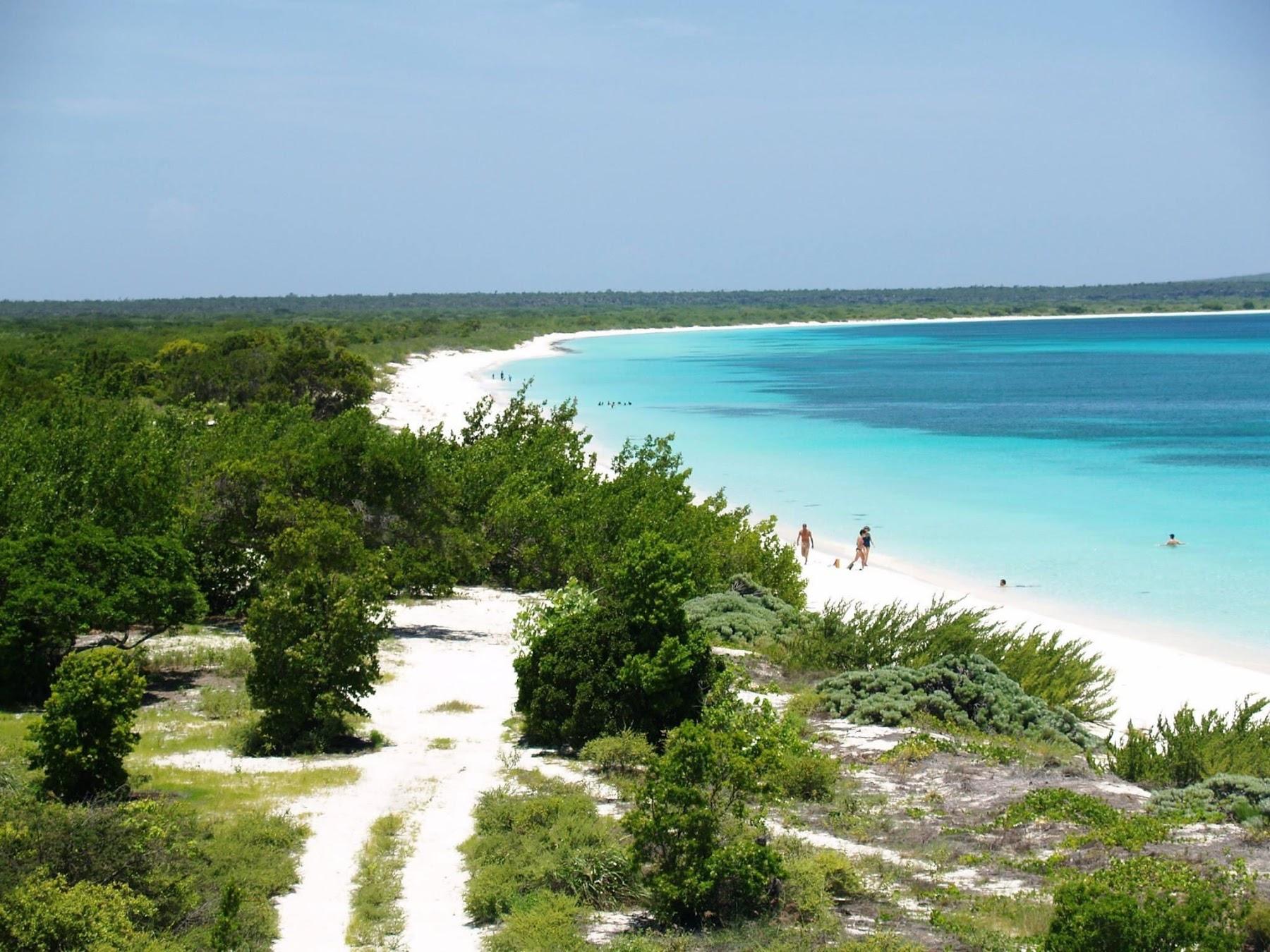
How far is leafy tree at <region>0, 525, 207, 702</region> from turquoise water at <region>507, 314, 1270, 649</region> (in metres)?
17.4

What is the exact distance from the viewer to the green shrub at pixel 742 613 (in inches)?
755

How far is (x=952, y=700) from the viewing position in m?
15.0

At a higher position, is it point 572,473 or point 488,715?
point 572,473

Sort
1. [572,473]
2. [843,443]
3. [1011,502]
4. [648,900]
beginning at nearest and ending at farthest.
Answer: [648,900]
[572,473]
[1011,502]
[843,443]

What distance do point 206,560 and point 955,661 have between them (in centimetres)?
1150

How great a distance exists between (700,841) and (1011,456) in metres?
42.6

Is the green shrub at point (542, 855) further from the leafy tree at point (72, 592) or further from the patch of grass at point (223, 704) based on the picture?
the leafy tree at point (72, 592)

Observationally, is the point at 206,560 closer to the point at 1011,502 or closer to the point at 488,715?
the point at 488,715

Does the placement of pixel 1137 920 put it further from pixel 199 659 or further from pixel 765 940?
pixel 199 659

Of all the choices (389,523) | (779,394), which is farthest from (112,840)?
(779,394)

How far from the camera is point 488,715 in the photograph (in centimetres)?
1535

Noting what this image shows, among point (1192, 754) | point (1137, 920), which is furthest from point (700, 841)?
point (1192, 754)

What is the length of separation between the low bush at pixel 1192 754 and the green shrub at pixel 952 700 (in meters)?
1.53

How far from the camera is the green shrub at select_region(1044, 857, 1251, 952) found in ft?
24.7
